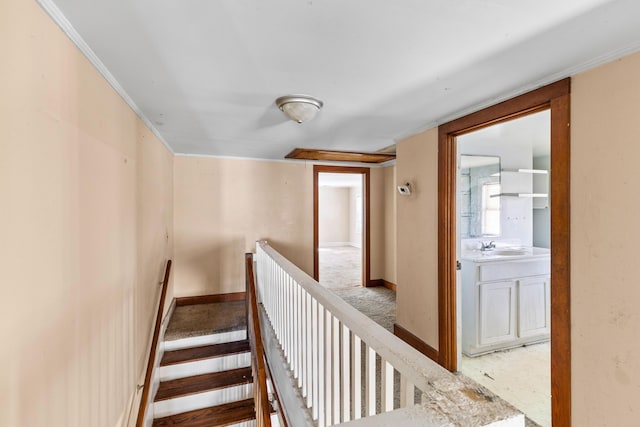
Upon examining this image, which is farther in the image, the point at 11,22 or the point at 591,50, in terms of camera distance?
the point at 591,50

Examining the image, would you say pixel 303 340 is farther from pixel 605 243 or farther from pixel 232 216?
pixel 232 216

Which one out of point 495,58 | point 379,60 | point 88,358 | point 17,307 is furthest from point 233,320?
point 495,58

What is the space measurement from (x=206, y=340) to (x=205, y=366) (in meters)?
0.25

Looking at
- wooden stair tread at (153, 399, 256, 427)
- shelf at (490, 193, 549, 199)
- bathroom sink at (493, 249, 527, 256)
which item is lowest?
wooden stair tread at (153, 399, 256, 427)

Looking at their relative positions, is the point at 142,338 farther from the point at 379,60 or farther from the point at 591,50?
the point at 591,50

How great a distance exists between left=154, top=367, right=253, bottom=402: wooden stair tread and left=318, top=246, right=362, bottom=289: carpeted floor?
2.35 meters

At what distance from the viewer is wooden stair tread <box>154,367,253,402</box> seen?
247 centimetres

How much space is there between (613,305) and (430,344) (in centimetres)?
145

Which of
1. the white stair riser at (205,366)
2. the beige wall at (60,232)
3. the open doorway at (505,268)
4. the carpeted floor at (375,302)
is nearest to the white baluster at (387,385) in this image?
the beige wall at (60,232)

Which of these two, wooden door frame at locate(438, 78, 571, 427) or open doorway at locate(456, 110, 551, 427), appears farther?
open doorway at locate(456, 110, 551, 427)

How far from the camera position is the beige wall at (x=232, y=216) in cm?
374

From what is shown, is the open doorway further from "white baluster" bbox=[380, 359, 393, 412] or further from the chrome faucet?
"white baluster" bbox=[380, 359, 393, 412]

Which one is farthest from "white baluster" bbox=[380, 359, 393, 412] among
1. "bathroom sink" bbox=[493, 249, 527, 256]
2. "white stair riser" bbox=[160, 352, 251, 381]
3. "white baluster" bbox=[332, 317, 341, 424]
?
"bathroom sink" bbox=[493, 249, 527, 256]

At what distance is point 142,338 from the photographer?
88.1 inches
